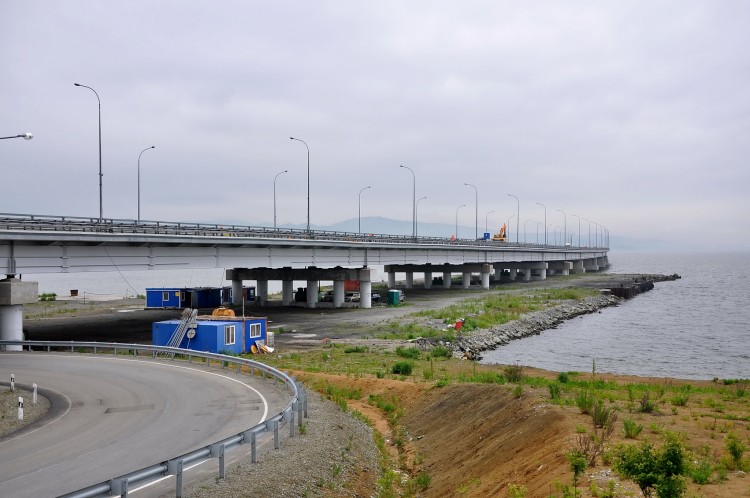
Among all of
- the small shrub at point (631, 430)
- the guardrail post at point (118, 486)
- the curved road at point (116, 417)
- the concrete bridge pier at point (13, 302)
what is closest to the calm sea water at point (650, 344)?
the curved road at point (116, 417)

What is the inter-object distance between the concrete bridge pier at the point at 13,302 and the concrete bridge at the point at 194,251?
0.17 feet

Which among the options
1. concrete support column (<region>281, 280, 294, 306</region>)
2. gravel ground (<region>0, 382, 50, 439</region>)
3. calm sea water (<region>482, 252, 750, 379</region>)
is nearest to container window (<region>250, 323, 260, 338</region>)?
calm sea water (<region>482, 252, 750, 379</region>)

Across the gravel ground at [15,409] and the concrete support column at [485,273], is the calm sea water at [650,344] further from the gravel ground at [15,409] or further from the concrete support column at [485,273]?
the concrete support column at [485,273]

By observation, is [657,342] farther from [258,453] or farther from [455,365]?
[258,453]

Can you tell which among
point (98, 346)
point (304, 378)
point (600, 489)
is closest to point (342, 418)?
point (304, 378)

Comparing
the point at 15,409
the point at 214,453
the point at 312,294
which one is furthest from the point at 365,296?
the point at 214,453

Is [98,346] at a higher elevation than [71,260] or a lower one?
lower

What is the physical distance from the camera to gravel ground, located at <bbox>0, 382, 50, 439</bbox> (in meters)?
19.9

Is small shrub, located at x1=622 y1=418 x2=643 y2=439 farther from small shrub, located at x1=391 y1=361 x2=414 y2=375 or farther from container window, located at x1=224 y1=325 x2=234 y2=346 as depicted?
container window, located at x1=224 y1=325 x2=234 y2=346

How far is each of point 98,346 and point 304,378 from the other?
14.0m

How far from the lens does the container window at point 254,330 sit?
136ft

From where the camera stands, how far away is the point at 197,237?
50.5m

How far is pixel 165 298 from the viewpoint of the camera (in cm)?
7550

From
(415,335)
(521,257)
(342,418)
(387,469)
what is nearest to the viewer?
(387,469)
